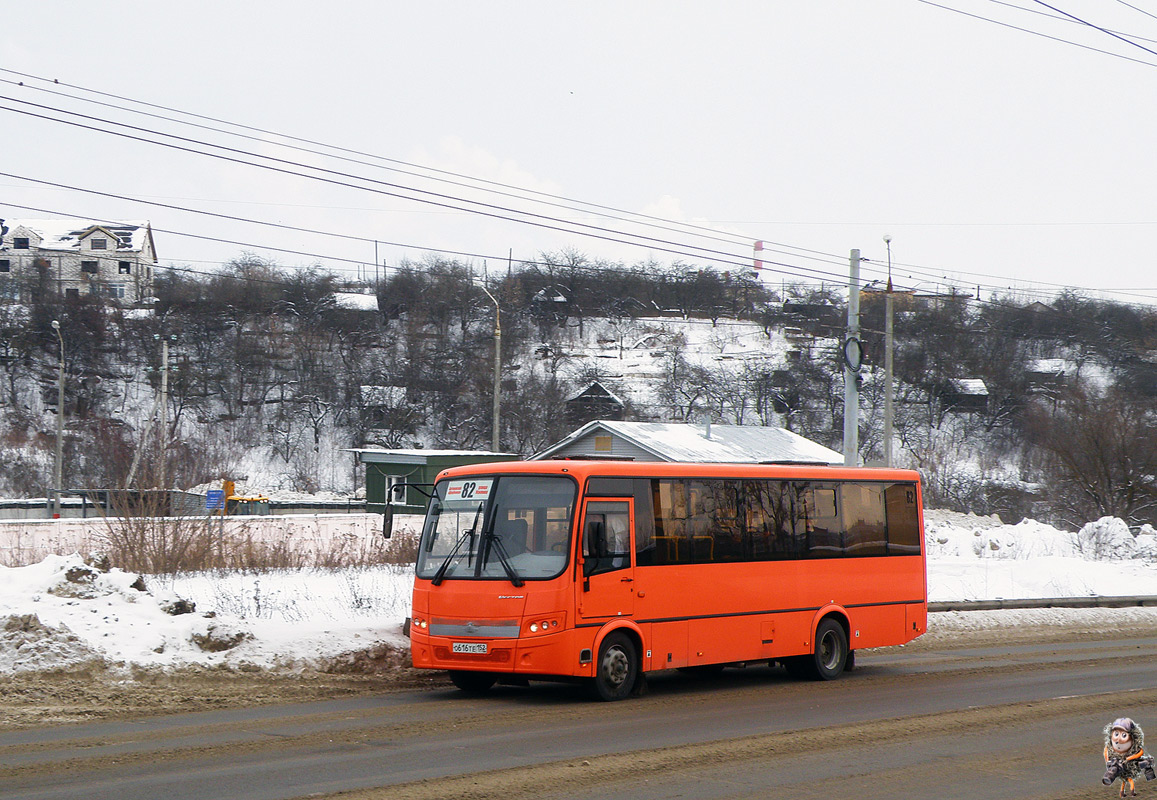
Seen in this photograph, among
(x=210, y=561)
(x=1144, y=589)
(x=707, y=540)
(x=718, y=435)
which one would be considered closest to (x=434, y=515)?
(x=707, y=540)

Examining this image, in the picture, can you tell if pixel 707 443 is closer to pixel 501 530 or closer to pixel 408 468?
pixel 408 468

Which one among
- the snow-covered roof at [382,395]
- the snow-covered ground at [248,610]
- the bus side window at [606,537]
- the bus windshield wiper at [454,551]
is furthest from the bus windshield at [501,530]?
the snow-covered roof at [382,395]

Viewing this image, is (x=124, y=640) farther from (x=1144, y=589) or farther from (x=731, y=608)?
(x=1144, y=589)

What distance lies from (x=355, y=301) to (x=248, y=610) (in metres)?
84.9

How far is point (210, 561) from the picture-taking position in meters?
25.4

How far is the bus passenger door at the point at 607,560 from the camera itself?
1229 centimetres

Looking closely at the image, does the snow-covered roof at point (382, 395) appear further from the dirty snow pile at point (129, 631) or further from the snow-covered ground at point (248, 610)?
the dirty snow pile at point (129, 631)

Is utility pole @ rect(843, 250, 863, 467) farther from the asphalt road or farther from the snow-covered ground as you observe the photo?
the asphalt road

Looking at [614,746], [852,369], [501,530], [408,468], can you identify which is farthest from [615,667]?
[408,468]

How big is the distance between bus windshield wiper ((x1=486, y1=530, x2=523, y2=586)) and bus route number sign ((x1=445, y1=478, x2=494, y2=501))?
460 mm

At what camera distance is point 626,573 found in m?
12.7

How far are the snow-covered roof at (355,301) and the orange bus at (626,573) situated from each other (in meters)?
87.8

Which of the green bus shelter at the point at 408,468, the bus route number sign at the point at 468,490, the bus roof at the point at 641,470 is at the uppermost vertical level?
the green bus shelter at the point at 408,468

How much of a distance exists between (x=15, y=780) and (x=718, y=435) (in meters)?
42.9
